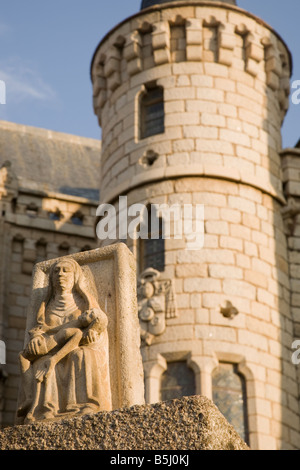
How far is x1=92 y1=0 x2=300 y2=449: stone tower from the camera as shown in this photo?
13.1 m

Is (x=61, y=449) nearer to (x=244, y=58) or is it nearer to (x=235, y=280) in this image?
(x=235, y=280)

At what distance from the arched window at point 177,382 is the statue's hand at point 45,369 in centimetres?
677

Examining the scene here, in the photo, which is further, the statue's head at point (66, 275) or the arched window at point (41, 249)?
the arched window at point (41, 249)

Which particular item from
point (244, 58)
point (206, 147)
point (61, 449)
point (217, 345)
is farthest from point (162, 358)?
point (61, 449)

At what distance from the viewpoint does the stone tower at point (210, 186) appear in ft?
43.1

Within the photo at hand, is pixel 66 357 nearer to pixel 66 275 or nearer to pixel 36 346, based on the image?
pixel 36 346

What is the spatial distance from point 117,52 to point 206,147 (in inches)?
116

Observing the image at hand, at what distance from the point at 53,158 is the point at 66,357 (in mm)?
17827

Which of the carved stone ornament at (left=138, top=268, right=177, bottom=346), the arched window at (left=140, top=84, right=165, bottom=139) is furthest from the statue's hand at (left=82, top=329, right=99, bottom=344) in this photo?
the arched window at (left=140, top=84, right=165, bottom=139)

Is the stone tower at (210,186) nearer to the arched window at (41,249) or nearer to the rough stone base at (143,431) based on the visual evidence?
the arched window at (41,249)

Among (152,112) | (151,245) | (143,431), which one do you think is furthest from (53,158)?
(143,431)

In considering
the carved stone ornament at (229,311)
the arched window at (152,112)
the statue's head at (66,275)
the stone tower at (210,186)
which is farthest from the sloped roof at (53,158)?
the statue's head at (66,275)

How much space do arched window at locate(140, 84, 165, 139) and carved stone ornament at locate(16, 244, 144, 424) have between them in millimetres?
8238
